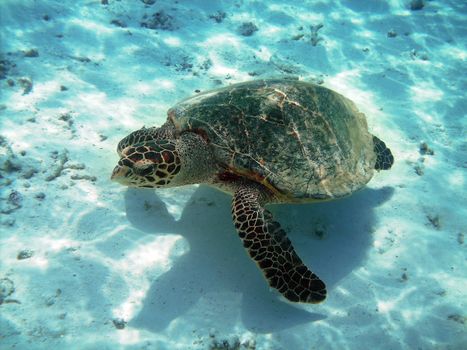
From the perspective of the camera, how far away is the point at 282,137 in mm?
3979

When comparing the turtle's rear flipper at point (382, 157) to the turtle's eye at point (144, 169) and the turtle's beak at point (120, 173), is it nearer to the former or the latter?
the turtle's eye at point (144, 169)

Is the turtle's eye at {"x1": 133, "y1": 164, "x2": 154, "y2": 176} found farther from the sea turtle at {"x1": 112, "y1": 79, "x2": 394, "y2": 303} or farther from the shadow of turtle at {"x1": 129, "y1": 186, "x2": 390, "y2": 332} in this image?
the shadow of turtle at {"x1": 129, "y1": 186, "x2": 390, "y2": 332}

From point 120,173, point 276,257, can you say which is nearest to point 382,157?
point 276,257

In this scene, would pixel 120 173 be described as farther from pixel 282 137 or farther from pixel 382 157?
pixel 382 157

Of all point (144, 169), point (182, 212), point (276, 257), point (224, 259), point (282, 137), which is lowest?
point (224, 259)

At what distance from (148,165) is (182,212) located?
3.53 feet

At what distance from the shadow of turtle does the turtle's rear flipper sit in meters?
0.44

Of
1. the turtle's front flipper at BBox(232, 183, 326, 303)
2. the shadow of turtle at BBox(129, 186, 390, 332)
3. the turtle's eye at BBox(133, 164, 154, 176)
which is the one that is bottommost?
the shadow of turtle at BBox(129, 186, 390, 332)

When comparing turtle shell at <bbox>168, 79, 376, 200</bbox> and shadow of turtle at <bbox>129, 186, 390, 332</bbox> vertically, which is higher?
turtle shell at <bbox>168, 79, 376, 200</bbox>

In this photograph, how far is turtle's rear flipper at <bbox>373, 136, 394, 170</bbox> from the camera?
198 inches

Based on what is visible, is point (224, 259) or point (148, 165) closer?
point (148, 165)

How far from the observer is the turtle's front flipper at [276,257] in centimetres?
333

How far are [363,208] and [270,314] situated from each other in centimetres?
233

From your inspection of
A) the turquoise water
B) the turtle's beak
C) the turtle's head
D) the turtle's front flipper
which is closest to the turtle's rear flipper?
the turquoise water
